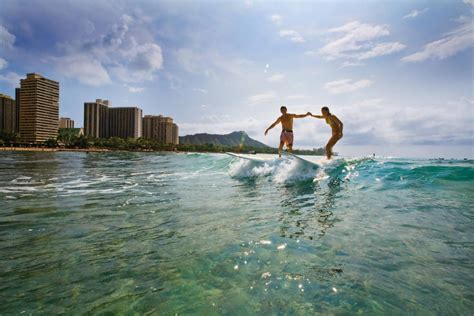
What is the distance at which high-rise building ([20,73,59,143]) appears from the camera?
130875 mm

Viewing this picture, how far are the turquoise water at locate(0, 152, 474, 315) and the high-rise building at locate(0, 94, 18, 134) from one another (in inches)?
7610

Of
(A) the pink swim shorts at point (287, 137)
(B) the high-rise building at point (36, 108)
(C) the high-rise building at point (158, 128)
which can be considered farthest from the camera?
(C) the high-rise building at point (158, 128)

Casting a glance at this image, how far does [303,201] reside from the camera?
631cm

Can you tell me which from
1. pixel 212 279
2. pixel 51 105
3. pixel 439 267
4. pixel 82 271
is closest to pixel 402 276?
pixel 439 267

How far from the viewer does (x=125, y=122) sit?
181000 mm

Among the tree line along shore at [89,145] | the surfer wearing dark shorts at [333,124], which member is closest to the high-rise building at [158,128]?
the tree line along shore at [89,145]

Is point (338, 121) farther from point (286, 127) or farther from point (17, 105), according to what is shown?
point (17, 105)

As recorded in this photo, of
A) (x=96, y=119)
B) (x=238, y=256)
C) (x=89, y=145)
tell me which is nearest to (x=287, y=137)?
(x=238, y=256)

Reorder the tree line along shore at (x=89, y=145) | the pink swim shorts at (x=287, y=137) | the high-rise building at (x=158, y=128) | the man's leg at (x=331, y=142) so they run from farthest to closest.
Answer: the high-rise building at (x=158, y=128)
the tree line along shore at (x=89, y=145)
the pink swim shorts at (x=287, y=137)
the man's leg at (x=331, y=142)

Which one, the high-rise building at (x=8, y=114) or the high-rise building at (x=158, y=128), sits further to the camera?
the high-rise building at (x=158, y=128)

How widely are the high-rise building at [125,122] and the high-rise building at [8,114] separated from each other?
53.4 meters

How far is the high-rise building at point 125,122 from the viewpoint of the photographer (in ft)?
585

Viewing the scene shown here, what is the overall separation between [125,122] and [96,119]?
73.4ft

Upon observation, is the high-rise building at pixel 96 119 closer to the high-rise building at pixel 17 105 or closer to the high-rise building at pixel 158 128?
the high-rise building at pixel 158 128
